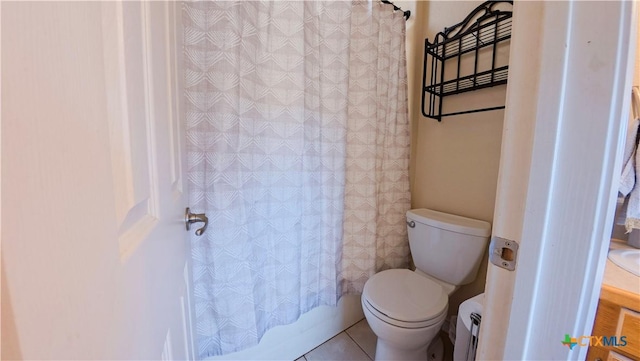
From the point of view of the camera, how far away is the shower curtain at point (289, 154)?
0.89 meters

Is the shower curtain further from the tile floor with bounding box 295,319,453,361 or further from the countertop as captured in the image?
the countertop

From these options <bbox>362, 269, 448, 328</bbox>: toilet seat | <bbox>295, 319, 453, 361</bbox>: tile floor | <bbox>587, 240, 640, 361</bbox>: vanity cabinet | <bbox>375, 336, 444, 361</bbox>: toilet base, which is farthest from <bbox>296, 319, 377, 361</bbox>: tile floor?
<bbox>587, 240, 640, 361</bbox>: vanity cabinet

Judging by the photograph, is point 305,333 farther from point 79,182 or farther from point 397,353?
point 79,182

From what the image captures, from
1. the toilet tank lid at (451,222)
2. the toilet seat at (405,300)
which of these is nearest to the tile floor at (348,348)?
the toilet seat at (405,300)

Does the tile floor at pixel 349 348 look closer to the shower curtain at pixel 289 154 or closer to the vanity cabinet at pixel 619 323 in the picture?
the shower curtain at pixel 289 154

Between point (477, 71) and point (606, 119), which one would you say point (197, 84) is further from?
point (477, 71)

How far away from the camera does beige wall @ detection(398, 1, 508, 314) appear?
1.22 m

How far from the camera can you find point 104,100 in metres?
0.22

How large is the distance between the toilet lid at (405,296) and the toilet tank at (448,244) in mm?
124

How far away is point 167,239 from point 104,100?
0.29 meters

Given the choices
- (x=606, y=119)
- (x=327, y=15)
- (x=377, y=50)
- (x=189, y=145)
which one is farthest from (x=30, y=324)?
(x=377, y=50)

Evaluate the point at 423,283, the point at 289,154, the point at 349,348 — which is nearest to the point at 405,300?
the point at 423,283

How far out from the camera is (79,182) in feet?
0.63

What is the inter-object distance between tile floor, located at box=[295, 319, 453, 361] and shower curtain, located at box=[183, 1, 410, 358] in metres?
0.30
